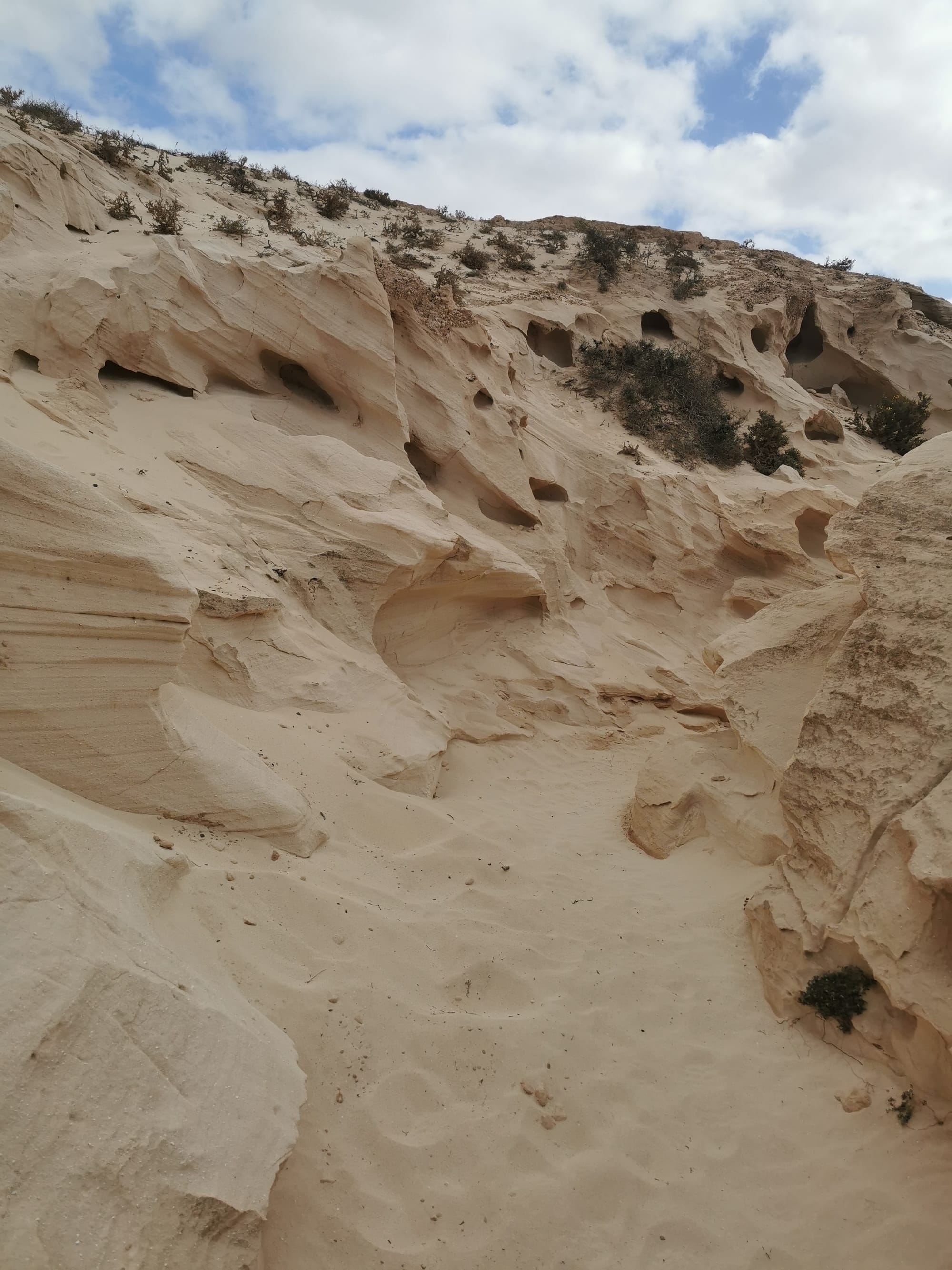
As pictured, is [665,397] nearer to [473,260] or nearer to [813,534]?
[813,534]

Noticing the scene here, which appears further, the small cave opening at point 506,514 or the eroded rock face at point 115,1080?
the small cave opening at point 506,514

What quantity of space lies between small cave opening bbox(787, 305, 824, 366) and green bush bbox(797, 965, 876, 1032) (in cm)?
1606

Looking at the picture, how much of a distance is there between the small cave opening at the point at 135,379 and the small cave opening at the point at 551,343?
24.6 feet

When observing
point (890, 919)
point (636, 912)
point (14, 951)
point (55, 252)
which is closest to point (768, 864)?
point (636, 912)

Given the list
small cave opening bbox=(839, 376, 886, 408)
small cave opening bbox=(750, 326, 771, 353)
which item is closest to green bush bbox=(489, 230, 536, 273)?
small cave opening bbox=(750, 326, 771, 353)

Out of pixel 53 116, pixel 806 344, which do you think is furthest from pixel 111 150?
pixel 806 344

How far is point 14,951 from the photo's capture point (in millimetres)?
1839

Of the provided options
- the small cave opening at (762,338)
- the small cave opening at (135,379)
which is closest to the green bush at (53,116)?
the small cave opening at (135,379)

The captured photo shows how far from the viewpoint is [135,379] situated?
6.50 meters

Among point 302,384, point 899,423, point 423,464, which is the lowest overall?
point 423,464

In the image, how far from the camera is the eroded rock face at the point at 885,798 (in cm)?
288

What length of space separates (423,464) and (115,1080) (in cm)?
734

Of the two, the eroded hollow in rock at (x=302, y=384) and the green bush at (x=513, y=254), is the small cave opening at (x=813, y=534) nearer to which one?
the eroded hollow in rock at (x=302, y=384)

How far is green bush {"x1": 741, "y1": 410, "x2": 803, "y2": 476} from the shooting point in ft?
38.7
